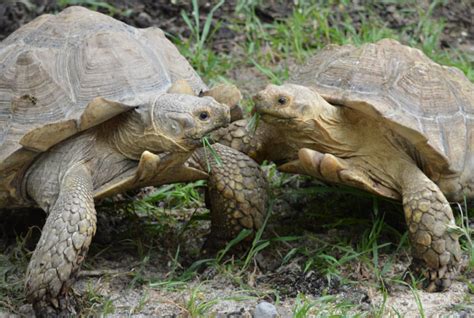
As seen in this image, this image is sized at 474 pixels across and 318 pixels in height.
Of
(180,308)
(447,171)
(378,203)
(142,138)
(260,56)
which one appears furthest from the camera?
(260,56)

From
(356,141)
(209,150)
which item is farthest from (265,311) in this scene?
(356,141)

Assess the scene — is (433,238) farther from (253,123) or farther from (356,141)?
(253,123)

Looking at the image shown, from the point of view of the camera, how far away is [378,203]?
16.7 ft

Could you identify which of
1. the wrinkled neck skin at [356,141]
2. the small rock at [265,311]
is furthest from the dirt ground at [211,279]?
the wrinkled neck skin at [356,141]

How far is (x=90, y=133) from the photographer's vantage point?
14.7ft

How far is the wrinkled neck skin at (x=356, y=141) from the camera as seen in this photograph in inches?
183

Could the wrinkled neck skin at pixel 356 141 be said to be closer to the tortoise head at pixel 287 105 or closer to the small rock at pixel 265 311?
the tortoise head at pixel 287 105

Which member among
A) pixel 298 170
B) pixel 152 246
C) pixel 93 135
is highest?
pixel 93 135

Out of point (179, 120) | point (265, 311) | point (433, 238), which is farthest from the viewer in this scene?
point (433, 238)

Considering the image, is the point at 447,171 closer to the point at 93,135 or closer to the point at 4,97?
the point at 93,135

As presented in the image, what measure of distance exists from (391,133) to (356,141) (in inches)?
7.7

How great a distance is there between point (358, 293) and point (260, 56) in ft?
10.1

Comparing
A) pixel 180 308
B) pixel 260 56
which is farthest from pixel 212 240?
pixel 260 56

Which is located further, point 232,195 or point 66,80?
point 232,195
